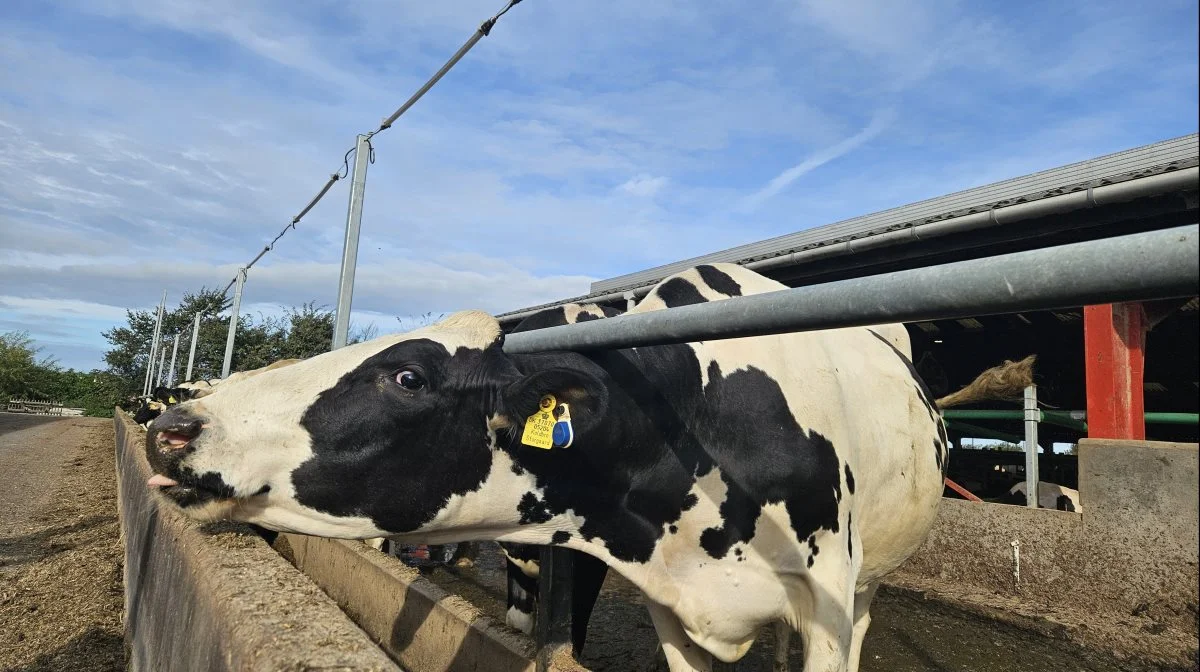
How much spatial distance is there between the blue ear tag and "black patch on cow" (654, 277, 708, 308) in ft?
2.85

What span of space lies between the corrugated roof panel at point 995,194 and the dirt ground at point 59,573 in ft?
19.7

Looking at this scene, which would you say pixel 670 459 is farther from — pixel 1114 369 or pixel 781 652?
pixel 1114 369

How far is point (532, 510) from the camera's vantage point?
8.14 feet

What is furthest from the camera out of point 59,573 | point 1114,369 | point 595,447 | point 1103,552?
point 1114,369

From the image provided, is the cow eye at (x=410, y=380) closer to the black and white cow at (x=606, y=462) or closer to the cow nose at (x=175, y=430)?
the black and white cow at (x=606, y=462)

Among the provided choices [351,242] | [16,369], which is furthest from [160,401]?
[16,369]

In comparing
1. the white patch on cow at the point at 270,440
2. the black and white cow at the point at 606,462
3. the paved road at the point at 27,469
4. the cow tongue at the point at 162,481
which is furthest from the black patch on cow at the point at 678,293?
the paved road at the point at 27,469

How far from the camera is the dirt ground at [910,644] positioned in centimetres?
440

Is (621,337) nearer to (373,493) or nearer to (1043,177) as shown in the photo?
(373,493)

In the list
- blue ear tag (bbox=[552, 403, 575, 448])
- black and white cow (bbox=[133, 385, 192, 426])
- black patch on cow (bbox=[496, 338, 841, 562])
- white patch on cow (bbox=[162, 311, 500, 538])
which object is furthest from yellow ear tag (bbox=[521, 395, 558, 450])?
black and white cow (bbox=[133, 385, 192, 426])

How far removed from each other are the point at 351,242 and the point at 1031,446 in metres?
6.31

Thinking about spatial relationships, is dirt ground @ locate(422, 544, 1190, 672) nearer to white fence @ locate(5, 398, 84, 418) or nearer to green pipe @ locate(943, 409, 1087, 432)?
green pipe @ locate(943, 409, 1087, 432)

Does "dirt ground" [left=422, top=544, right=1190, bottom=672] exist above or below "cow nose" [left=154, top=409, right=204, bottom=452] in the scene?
below

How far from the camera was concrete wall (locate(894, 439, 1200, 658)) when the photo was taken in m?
4.68
